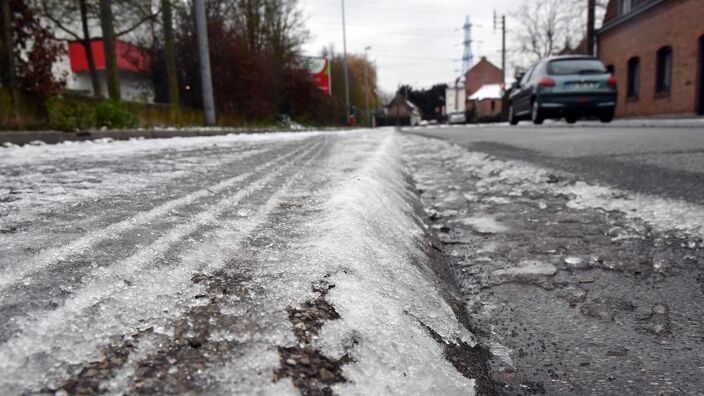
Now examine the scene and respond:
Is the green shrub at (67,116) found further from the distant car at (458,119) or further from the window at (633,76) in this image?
the distant car at (458,119)

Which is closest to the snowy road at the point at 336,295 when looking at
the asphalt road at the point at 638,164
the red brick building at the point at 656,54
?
the asphalt road at the point at 638,164

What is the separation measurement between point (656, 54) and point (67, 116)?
17645 millimetres

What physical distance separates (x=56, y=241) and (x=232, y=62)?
13.9 metres

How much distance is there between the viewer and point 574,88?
9.42 meters

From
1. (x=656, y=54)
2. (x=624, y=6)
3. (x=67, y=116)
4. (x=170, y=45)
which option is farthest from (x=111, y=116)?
(x=624, y=6)

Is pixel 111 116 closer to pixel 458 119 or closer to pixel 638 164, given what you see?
pixel 638 164

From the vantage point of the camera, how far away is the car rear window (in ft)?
30.8

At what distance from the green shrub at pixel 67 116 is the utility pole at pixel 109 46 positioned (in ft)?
9.29

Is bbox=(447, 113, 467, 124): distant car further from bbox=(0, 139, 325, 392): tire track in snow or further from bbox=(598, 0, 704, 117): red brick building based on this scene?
bbox=(0, 139, 325, 392): tire track in snow

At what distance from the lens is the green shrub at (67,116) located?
17.7 feet

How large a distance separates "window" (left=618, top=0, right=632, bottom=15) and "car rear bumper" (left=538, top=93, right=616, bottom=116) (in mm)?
11407

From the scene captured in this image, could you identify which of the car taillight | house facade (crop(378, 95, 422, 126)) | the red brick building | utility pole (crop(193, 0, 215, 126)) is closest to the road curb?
utility pole (crop(193, 0, 215, 126))

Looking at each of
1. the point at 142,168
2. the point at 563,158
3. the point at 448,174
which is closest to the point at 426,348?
the point at 142,168

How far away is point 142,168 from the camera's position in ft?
7.84
